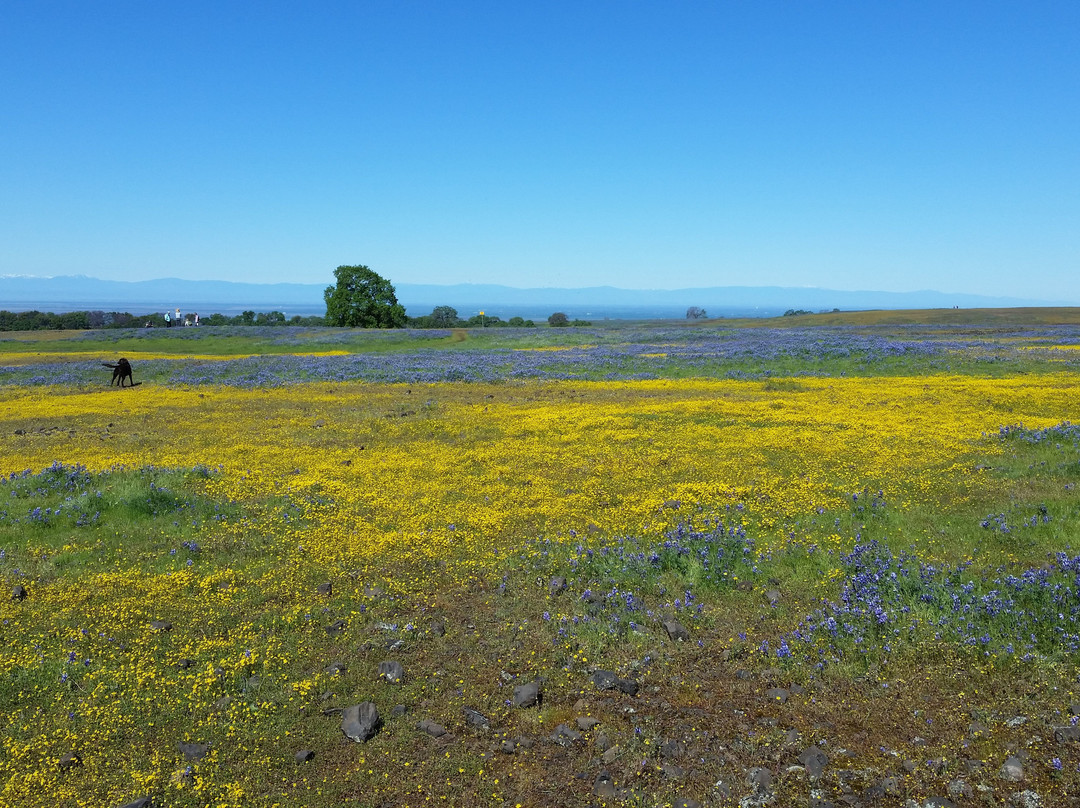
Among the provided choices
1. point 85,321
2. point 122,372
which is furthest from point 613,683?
point 85,321

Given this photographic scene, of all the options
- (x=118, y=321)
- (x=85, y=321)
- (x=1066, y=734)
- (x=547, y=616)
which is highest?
(x=118, y=321)

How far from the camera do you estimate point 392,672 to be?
765 cm

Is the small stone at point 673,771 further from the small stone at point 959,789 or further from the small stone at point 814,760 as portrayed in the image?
the small stone at point 959,789

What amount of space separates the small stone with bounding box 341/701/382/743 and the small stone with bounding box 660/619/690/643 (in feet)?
13.1

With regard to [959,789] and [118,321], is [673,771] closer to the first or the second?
[959,789]

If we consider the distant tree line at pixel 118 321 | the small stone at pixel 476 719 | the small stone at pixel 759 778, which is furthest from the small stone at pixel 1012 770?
the distant tree line at pixel 118 321

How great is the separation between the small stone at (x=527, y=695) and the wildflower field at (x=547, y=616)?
58mm

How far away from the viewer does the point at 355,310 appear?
95.1 metres

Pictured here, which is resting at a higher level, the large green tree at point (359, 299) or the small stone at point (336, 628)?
the large green tree at point (359, 299)

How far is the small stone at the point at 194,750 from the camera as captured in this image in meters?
6.30

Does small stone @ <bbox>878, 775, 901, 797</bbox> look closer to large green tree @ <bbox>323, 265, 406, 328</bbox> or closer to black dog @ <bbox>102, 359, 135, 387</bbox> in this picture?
black dog @ <bbox>102, 359, 135, 387</bbox>

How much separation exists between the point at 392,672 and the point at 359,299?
93.8 metres

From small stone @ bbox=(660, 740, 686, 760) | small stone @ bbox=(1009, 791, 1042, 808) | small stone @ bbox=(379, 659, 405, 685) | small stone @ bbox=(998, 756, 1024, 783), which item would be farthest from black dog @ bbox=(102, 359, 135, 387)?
small stone @ bbox=(1009, 791, 1042, 808)

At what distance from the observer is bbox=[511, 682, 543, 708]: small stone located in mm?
7105
